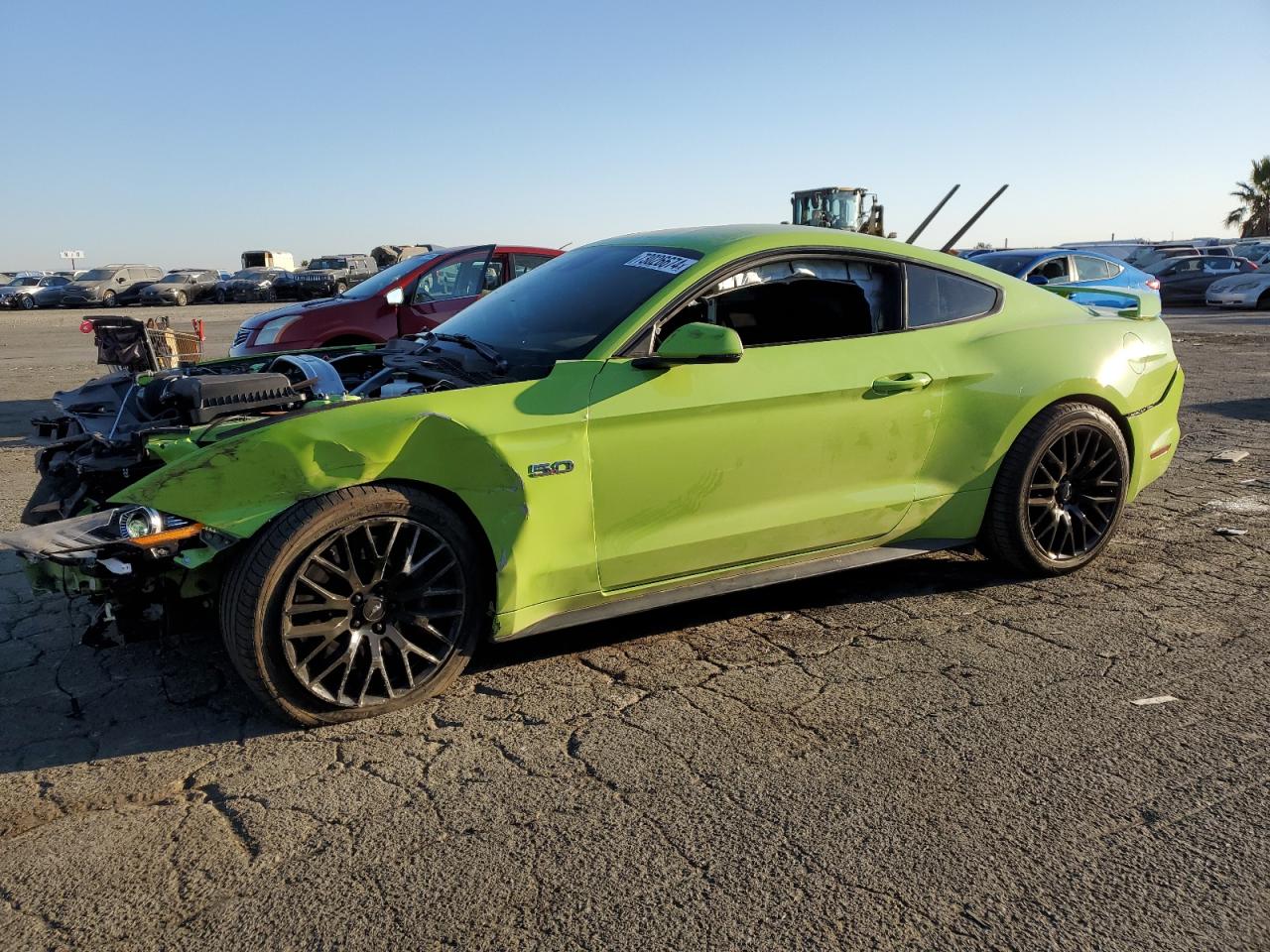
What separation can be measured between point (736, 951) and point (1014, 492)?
281 centimetres

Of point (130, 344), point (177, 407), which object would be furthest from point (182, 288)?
point (177, 407)

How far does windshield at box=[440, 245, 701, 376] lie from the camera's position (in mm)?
3832

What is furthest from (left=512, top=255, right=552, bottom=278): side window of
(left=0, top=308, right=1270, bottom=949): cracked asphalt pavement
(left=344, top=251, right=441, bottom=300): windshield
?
(left=0, top=308, right=1270, bottom=949): cracked asphalt pavement

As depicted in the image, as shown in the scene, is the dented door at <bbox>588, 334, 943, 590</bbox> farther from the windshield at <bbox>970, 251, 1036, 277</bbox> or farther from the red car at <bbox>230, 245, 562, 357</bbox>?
the windshield at <bbox>970, 251, 1036, 277</bbox>

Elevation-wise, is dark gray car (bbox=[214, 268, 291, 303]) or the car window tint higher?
dark gray car (bbox=[214, 268, 291, 303])

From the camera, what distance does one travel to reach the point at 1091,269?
13773mm

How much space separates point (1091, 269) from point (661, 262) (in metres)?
11.7

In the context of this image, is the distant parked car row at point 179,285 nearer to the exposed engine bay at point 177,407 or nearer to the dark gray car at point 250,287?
the dark gray car at point 250,287

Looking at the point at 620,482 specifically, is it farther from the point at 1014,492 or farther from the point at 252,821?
the point at 1014,492

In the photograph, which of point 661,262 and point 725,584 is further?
point 661,262

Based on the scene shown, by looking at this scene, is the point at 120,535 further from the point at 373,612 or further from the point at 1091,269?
the point at 1091,269

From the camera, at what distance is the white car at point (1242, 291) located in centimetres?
2402

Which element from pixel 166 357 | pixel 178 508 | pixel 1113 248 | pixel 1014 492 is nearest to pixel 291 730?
pixel 178 508

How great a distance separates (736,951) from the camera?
2.23 metres
